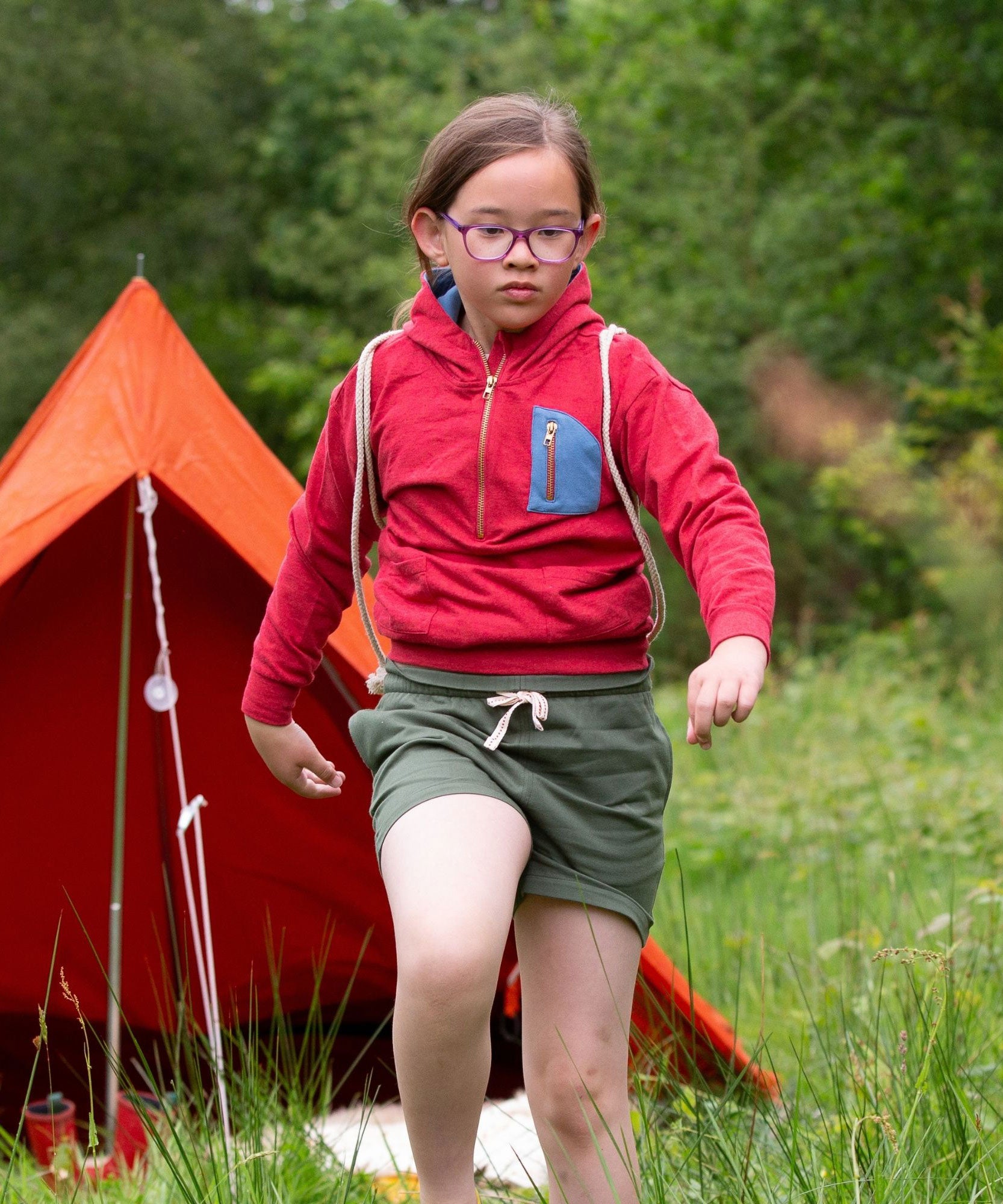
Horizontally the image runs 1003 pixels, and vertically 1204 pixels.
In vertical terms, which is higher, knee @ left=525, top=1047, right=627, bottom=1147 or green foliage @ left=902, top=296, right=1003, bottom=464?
green foliage @ left=902, top=296, right=1003, bottom=464

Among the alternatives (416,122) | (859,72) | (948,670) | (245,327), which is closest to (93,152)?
(245,327)

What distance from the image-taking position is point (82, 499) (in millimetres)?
2611

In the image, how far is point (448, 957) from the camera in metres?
1.53

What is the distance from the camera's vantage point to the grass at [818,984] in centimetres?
182

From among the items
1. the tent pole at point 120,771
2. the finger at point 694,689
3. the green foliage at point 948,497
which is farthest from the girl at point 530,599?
the green foliage at point 948,497

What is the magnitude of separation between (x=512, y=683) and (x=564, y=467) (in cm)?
27

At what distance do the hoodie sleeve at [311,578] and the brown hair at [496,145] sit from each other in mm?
269

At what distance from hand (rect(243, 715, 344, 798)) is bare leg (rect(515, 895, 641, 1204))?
15.1 inches

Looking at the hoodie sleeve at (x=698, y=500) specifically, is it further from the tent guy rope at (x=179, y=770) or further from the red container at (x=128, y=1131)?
the red container at (x=128, y=1131)

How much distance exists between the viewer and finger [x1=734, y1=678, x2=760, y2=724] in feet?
4.72

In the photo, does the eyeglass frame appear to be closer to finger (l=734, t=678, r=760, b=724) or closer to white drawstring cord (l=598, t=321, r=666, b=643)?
white drawstring cord (l=598, t=321, r=666, b=643)

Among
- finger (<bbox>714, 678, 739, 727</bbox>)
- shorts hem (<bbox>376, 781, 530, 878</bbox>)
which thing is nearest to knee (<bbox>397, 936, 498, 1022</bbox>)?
shorts hem (<bbox>376, 781, 530, 878</bbox>)

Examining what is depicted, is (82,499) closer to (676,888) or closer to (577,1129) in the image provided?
(577,1129)

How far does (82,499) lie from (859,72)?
1123cm
